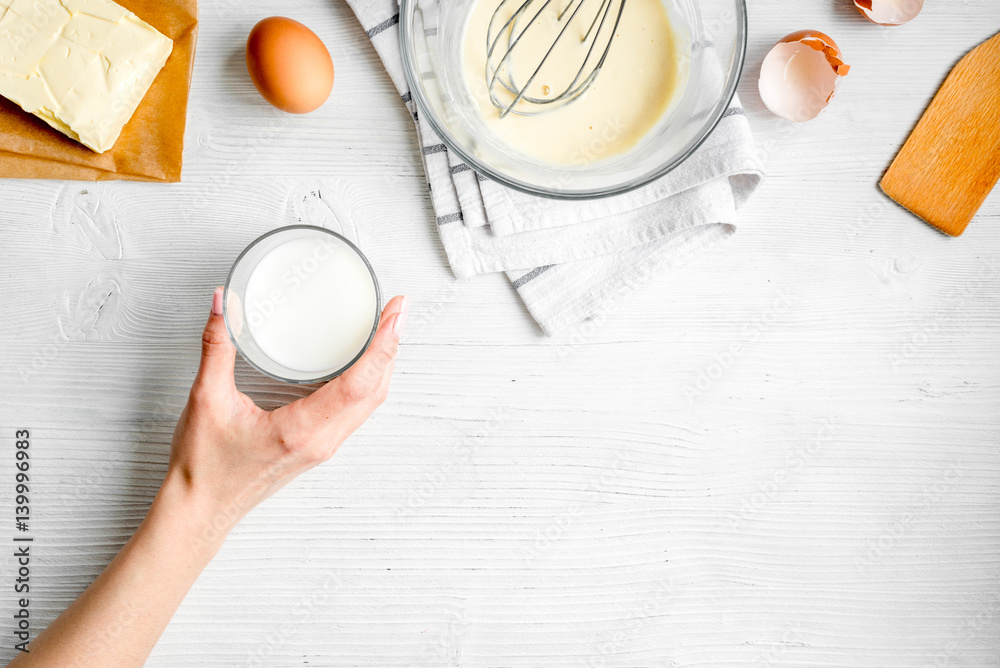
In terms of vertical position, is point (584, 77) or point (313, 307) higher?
point (584, 77)

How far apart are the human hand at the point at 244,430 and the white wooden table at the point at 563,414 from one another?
0.07 metres

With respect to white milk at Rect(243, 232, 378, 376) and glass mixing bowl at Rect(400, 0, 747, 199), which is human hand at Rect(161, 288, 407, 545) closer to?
white milk at Rect(243, 232, 378, 376)

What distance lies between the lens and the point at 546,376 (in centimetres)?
76

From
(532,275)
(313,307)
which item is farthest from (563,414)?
(313,307)

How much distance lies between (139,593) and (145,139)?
20.4 inches

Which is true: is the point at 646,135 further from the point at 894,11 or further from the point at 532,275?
the point at 894,11

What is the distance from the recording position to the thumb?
66 centimetres

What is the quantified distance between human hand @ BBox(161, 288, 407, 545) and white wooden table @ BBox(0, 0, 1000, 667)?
0.22ft

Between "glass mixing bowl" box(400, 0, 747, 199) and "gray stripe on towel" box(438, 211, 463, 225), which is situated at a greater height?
"glass mixing bowl" box(400, 0, 747, 199)

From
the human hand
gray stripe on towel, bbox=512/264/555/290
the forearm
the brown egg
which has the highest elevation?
the brown egg

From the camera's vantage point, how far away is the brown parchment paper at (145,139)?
0.74 m

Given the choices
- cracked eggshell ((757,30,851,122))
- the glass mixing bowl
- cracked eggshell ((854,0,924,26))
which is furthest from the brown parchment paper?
cracked eggshell ((854,0,924,26))

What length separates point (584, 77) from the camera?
658mm

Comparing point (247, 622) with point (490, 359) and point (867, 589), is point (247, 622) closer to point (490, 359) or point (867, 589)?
point (490, 359)
